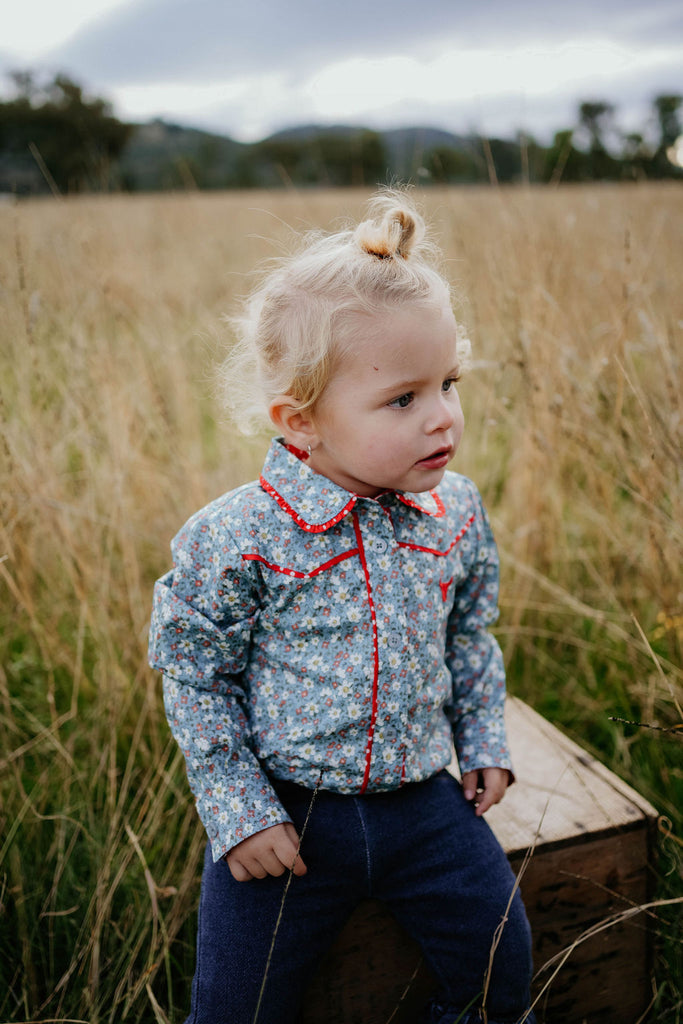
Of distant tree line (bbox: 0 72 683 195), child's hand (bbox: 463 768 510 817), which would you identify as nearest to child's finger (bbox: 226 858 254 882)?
child's hand (bbox: 463 768 510 817)

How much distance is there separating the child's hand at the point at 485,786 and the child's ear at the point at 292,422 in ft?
2.03

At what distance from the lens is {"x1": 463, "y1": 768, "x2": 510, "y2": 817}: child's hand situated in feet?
4.10

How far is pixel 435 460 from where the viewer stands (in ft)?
3.56

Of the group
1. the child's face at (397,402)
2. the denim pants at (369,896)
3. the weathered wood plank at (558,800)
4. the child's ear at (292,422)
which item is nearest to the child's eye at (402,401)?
the child's face at (397,402)

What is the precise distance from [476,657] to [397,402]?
51 centimetres

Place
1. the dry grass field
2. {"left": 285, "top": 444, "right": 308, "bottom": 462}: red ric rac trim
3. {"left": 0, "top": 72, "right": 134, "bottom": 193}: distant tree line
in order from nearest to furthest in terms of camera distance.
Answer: {"left": 285, "top": 444, "right": 308, "bottom": 462}: red ric rac trim
the dry grass field
{"left": 0, "top": 72, "right": 134, "bottom": 193}: distant tree line

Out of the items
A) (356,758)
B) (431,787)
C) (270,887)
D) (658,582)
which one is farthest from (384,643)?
(658,582)

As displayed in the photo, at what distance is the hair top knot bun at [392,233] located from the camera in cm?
108

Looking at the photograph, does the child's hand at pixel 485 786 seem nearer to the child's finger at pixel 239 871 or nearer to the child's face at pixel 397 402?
the child's finger at pixel 239 871

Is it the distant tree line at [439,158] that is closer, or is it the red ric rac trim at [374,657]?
the red ric rac trim at [374,657]

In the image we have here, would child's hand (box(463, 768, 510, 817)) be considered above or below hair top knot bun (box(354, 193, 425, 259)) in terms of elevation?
below

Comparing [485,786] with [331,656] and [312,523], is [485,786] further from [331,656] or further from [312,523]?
[312,523]

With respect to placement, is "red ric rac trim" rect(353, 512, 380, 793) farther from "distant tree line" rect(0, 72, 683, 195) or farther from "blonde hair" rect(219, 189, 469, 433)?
"distant tree line" rect(0, 72, 683, 195)

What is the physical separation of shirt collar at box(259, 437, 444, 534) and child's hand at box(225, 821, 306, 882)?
1.46ft
